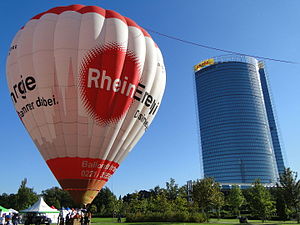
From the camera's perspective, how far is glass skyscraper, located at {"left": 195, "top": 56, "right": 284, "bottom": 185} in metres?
150

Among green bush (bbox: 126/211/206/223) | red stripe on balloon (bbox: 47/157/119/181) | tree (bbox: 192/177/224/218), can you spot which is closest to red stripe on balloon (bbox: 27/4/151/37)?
red stripe on balloon (bbox: 47/157/119/181)

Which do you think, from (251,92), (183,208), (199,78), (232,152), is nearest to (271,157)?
(232,152)

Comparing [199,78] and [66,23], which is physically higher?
[199,78]

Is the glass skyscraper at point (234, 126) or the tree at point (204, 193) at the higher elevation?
the glass skyscraper at point (234, 126)

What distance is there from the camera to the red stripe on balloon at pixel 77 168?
13.3 m

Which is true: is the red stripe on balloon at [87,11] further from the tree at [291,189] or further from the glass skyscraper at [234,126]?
the glass skyscraper at [234,126]

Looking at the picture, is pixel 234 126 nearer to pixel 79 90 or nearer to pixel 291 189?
pixel 291 189

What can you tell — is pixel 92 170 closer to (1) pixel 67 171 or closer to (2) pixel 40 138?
(1) pixel 67 171

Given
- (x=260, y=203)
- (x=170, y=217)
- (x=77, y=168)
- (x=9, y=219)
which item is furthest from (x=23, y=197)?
(x=77, y=168)

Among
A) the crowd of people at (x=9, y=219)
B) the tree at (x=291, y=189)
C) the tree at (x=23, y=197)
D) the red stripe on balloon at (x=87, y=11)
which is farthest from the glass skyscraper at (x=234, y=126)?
the red stripe on balloon at (x=87, y=11)

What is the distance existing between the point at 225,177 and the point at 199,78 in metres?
64.4

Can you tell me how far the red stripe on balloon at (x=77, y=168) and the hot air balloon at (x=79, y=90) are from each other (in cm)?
5

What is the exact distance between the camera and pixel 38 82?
13961 millimetres

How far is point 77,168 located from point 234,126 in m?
148
